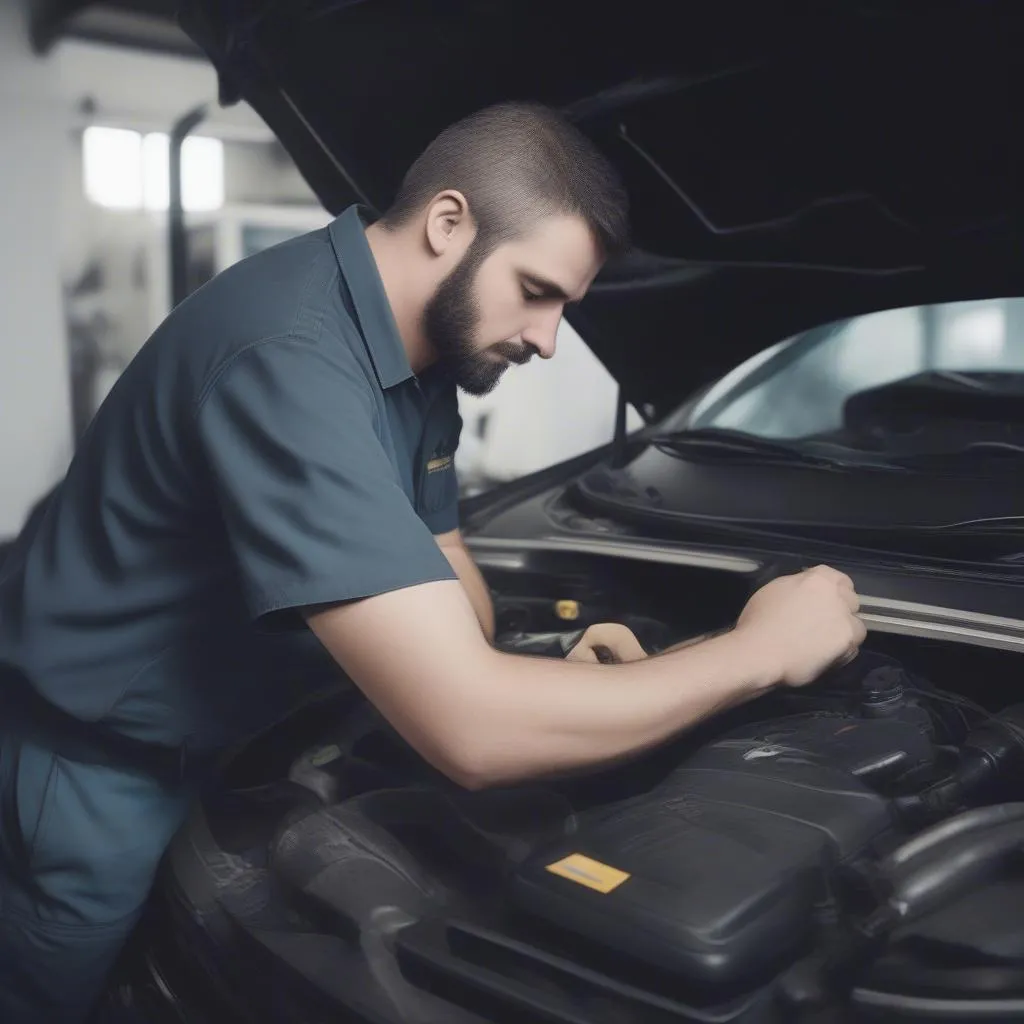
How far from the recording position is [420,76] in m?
1.27

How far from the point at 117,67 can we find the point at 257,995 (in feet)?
8.67

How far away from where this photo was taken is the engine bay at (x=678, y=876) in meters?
0.67

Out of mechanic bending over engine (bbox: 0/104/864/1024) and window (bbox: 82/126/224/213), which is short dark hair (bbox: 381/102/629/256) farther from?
window (bbox: 82/126/224/213)

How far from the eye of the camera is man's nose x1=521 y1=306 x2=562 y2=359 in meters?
1.10

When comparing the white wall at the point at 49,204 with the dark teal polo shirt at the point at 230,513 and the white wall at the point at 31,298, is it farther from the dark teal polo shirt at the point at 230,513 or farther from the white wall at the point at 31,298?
the dark teal polo shirt at the point at 230,513

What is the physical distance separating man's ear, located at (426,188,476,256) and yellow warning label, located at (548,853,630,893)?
1.94 ft

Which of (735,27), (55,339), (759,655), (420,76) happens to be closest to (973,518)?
(759,655)

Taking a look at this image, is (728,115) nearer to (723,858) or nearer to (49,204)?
(723,858)

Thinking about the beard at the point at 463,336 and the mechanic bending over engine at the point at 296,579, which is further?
the beard at the point at 463,336

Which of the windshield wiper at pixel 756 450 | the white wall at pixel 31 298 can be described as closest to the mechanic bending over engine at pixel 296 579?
the windshield wiper at pixel 756 450

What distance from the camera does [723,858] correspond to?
2.36 feet

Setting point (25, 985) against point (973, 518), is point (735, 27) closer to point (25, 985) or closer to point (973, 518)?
point (973, 518)

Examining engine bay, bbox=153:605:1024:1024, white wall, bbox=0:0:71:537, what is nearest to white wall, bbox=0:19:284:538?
white wall, bbox=0:0:71:537

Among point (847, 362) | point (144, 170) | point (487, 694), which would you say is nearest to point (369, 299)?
point (487, 694)
